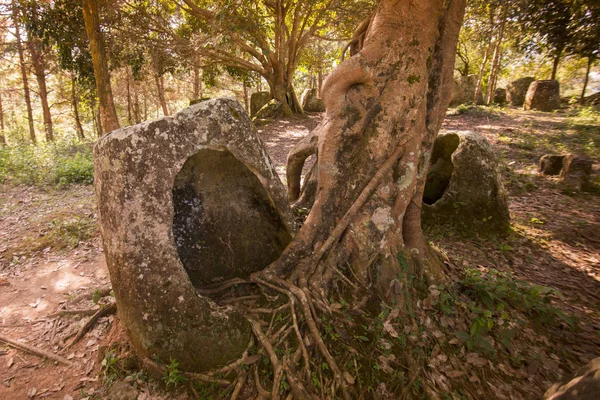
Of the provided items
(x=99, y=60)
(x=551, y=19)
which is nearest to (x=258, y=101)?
(x=99, y=60)

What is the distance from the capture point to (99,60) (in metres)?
7.88

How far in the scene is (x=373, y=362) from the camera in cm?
270

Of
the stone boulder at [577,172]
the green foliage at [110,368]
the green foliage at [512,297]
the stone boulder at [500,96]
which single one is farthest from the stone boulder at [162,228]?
the stone boulder at [500,96]

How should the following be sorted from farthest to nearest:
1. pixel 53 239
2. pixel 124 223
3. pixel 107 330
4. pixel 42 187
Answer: pixel 42 187, pixel 53 239, pixel 107 330, pixel 124 223

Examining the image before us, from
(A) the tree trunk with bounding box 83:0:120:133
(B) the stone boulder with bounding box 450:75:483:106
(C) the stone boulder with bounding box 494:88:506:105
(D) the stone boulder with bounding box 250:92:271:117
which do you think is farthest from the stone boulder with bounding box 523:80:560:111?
(A) the tree trunk with bounding box 83:0:120:133

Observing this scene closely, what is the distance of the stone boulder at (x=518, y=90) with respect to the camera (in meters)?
15.6

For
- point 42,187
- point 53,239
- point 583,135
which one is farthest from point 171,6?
point 583,135

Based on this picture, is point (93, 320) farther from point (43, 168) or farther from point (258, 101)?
point (258, 101)

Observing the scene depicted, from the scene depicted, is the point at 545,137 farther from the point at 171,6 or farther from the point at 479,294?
the point at 171,6

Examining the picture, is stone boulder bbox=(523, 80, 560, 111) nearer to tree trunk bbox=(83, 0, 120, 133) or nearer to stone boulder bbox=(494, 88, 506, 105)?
stone boulder bbox=(494, 88, 506, 105)

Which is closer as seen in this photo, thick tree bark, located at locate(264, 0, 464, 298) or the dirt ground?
the dirt ground

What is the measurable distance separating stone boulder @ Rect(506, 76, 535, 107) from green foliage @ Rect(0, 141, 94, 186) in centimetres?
1869

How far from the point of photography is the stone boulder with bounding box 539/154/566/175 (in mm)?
6824

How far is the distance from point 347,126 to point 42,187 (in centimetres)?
900
